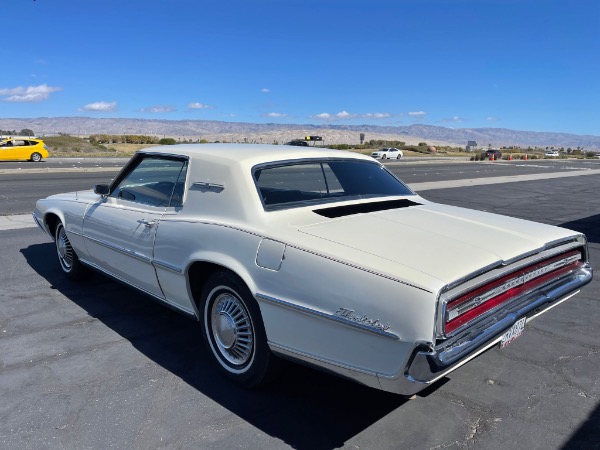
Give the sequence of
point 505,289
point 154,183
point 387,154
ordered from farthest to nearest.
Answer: point 387,154
point 154,183
point 505,289

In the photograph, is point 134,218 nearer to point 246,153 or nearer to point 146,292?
point 146,292

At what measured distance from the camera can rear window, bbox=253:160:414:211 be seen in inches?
145

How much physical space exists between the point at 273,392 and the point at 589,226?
8370mm

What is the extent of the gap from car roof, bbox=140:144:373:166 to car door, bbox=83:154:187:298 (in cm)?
11

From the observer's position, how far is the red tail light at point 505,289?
2.52 meters

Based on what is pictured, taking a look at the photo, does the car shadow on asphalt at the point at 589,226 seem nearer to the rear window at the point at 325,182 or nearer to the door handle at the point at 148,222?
the rear window at the point at 325,182

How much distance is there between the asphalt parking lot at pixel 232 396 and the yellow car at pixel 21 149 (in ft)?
99.7

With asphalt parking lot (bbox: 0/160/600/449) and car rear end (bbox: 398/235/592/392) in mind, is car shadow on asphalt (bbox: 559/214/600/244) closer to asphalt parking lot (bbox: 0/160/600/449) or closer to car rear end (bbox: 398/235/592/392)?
asphalt parking lot (bbox: 0/160/600/449)

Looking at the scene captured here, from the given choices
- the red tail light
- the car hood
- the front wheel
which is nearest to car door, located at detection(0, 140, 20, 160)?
the front wheel

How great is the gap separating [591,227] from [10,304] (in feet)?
30.6

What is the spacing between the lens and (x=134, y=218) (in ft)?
13.4

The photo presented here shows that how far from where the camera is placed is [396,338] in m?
2.37

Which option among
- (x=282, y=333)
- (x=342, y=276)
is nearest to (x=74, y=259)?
(x=282, y=333)

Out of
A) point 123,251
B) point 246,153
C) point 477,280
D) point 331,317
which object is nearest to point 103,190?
point 123,251
